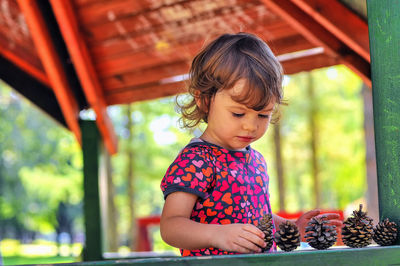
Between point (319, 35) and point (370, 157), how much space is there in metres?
3.67

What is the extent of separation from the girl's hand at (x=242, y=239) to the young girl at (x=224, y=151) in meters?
0.13

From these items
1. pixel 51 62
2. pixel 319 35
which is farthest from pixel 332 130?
pixel 319 35

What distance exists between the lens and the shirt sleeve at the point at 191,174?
5.40 ft

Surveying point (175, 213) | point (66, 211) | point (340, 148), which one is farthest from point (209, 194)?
point (66, 211)

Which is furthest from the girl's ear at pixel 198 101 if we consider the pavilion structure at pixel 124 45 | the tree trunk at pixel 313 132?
the tree trunk at pixel 313 132

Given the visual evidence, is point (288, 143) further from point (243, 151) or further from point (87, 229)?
point (243, 151)

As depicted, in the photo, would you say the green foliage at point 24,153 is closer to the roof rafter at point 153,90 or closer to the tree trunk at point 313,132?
the tree trunk at point 313,132

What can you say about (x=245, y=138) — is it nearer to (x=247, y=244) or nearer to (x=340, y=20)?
(x=247, y=244)

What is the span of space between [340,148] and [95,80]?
1206 centimetres

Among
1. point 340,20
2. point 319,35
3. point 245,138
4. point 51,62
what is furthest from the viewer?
point 51,62

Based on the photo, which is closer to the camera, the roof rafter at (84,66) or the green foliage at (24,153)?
the roof rafter at (84,66)

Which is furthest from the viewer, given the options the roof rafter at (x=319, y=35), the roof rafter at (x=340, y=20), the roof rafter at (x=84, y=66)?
the roof rafter at (x=84, y=66)

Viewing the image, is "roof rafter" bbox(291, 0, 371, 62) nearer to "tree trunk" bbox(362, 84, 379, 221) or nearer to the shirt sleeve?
the shirt sleeve

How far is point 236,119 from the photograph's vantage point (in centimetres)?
176
